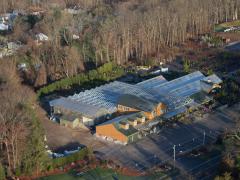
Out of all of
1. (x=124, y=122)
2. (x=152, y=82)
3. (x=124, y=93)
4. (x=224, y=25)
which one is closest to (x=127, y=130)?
(x=124, y=122)

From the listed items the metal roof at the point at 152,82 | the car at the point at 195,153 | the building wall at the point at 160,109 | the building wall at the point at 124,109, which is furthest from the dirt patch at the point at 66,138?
the metal roof at the point at 152,82

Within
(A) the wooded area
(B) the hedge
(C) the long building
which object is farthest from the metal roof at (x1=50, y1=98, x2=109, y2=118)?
(A) the wooded area

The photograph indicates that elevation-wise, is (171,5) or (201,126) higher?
(171,5)

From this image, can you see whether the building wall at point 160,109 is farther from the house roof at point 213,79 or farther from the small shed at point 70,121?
the house roof at point 213,79

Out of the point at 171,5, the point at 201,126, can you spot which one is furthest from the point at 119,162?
the point at 171,5

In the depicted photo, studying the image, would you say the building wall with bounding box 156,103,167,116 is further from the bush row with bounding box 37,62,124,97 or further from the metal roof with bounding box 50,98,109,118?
the bush row with bounding box 37,62,124,97

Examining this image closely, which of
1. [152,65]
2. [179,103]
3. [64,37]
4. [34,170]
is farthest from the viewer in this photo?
[64,37]

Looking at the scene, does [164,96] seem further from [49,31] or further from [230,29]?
[230,29]

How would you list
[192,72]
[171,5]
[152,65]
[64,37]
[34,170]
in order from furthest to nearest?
[171,5] < [64,37] < [152,65] < [192,72] < [34,170]
